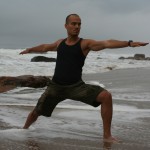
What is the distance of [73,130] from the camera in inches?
237

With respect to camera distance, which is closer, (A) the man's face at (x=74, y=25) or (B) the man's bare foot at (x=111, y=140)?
(B) the man's bare foot at (x=111, y=140)

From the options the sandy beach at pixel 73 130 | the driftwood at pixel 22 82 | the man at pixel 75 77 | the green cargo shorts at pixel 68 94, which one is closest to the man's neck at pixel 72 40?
the man at pixel 75 77

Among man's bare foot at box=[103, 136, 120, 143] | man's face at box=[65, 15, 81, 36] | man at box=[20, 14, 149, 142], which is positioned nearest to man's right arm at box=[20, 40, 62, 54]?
man at box=[20, 14, 149, 142]

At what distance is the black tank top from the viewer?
5406mm

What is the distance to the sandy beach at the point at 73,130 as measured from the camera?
484cm

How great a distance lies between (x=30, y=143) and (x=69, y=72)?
113 centimetres

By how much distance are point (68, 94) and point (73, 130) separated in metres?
0.70

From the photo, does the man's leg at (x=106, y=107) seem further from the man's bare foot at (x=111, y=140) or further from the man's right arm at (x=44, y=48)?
Answer: the man's right arm at (x=44, y=48)

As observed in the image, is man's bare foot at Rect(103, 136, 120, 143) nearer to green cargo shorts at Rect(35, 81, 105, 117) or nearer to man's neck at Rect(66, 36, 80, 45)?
green cargo shorts at Rect(35, 81, 105, 117)

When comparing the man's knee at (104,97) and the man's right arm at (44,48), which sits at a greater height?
the man's right arm at (44,48)

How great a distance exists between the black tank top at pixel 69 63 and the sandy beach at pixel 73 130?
733 millimetres

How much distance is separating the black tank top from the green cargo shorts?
0.08 metres

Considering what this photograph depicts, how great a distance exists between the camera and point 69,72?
5.50m

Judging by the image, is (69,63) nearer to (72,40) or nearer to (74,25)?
(72,40)
